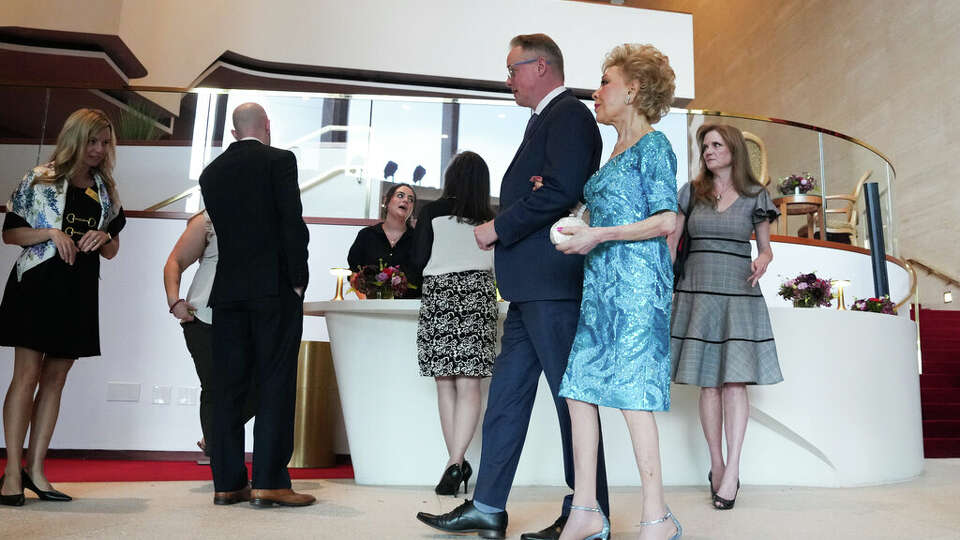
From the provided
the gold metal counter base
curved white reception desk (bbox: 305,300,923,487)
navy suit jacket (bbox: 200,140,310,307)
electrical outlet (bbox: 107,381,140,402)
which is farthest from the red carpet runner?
navy suit jacket (bbox: 200,140,310,307)

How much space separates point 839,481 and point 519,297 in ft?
7.00

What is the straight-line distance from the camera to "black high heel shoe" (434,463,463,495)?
3053 millimetres

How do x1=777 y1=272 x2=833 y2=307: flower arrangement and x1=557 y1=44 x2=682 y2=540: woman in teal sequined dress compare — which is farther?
x1=777 y1=272 x2=833 y2=307: flower arrangement

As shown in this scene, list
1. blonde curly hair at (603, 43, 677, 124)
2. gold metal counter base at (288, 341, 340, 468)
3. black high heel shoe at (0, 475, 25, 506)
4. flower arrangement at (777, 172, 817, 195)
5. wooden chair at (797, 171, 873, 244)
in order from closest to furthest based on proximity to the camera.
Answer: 1. blonde curly hair at (603, 43, 677, 124)
2. black high heel shoe at (0, 475, 25, 506)
3. gold metal counter base at (288, 341, 340, 468)
4. flower arrangement at (777, 172, 817, 195)
5. wooden chair at (797, 171, 873, 244)

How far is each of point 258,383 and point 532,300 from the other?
3.75ft

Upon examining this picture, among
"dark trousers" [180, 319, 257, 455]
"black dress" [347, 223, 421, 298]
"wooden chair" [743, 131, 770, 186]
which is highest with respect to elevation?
"wooden chair" [743, 131, 770, 186]

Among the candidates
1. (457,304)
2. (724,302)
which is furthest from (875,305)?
(457,304)

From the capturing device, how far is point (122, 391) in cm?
469

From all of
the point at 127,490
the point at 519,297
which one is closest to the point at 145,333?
the point at 127,490

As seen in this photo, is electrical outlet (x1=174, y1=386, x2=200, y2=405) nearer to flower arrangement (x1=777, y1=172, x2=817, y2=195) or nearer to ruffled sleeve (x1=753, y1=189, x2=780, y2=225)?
ruffled sleeve (x1=753, y1=189, x2=780, y2=225)

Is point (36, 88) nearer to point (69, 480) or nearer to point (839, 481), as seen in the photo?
point (69, 480)

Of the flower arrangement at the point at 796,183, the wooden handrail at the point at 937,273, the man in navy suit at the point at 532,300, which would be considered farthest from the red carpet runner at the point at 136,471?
the wooden handrail at the point at 937,273

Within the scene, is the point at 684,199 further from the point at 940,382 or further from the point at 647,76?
the point at 940,382

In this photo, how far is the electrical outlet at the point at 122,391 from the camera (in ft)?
15.4
